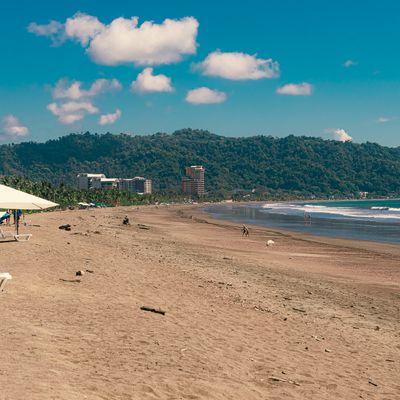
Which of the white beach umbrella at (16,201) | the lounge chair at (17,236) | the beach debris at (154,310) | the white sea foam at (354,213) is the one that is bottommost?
the white sea foam at (354,213)

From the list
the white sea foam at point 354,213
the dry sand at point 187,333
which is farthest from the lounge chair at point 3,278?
the white sea foam at point 354,213

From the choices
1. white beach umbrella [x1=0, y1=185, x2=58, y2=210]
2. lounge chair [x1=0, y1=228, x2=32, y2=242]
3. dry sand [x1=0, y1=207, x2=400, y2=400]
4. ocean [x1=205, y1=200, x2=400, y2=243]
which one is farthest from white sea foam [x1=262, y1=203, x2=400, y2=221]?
white beach umbrella [x1=0, y1=185, x2=58, y2=210]

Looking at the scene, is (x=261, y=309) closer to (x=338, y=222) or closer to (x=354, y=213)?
(x=338, y=222)

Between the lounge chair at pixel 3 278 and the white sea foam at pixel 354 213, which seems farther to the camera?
the white sea foam at pixel 354 213

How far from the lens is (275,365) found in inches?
317

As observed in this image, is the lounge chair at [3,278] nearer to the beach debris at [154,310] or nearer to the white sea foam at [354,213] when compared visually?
the beach debris at [154,310]

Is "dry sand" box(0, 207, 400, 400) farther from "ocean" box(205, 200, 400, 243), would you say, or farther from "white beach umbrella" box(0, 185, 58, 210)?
"ocean" box(205, 200, 400, 243)

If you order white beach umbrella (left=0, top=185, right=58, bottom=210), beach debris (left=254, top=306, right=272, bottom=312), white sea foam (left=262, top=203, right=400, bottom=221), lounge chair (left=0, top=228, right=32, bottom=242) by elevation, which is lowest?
white sea foam (left=262, top=203, right=400, bottom=221)

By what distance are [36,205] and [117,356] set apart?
12397 mm

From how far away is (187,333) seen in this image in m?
9.28

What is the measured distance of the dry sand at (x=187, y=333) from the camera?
6738 mm

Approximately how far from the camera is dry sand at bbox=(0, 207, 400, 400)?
6.74 m

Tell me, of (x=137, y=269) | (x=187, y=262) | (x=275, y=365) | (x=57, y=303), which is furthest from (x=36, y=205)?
(x=275, y=365)

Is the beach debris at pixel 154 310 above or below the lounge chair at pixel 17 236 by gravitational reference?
below
